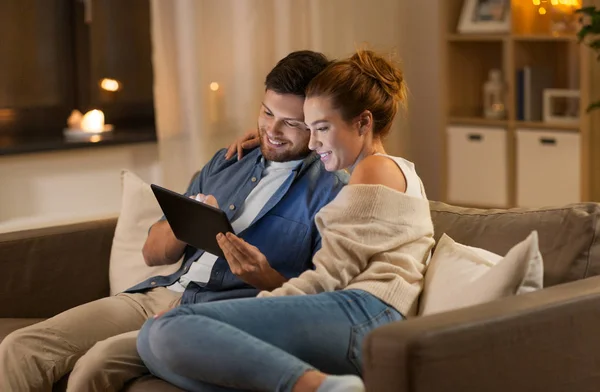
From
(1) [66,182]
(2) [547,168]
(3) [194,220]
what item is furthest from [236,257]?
(2) [547,168]

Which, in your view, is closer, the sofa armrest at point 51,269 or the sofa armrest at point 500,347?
the sofa armrest at point 500,347

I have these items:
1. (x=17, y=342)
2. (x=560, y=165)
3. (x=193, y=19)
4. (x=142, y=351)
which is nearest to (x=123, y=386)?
(x=142, y=351)

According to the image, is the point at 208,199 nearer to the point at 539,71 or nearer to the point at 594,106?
the point at 594,106

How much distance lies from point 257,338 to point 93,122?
91.8 inches

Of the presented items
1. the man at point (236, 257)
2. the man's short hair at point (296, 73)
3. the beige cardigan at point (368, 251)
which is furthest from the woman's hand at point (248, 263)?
the man's short hair at point (296, 73)

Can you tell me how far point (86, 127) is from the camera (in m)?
4.01

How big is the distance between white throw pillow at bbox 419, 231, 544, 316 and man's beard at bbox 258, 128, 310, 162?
403mm

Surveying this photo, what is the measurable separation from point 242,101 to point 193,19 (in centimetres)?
40

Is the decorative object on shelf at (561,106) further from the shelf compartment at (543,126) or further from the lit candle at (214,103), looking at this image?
the lit candle at (214,103)

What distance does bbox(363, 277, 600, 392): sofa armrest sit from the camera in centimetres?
162

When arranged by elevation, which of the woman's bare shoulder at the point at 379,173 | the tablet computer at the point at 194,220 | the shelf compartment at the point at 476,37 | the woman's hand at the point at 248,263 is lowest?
the woman's hand at the point at 248,263

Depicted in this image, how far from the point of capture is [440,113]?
4707mm

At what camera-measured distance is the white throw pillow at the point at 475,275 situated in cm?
188

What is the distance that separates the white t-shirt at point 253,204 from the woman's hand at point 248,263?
21 cm
